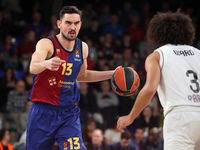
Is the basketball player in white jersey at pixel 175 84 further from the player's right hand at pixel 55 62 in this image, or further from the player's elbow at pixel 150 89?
the player's right hand at pixel 55 62

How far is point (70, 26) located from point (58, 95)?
2.97 ft

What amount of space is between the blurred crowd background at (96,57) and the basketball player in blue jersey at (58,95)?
2.94m

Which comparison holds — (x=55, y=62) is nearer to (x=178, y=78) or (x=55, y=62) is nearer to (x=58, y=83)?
(x=58, y=83)

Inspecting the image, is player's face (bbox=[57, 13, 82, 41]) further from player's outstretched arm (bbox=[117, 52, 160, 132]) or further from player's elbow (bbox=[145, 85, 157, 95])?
player's elbow (bbox=[145, 85, 157, 95])

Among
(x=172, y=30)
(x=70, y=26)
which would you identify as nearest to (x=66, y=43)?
(x=70, y=26)

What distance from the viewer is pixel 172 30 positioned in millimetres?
3467

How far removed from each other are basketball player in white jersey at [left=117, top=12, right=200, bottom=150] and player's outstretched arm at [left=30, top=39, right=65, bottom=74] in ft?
3.15

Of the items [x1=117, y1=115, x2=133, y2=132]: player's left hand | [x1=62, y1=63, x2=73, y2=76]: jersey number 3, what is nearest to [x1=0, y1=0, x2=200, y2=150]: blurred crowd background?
[x1=62, y1=63, x2=73, y2=76]: jersey number 3

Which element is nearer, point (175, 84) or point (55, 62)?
point (175, 84)

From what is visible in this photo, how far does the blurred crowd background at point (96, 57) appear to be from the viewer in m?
7.94

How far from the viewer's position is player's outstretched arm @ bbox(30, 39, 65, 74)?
12.2ft

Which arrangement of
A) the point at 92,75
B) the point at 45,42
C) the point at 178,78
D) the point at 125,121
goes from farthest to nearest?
1. the point at 92,75
2. the point at 45,42
3. the point at 125,121
4. the point at 178,78

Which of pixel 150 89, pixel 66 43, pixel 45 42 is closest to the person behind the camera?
pixel 150 89

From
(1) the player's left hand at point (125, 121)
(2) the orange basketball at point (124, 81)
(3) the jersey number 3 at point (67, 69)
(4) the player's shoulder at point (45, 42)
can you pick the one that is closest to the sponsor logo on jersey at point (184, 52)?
(1) the player's left hand at point (125, 121)
